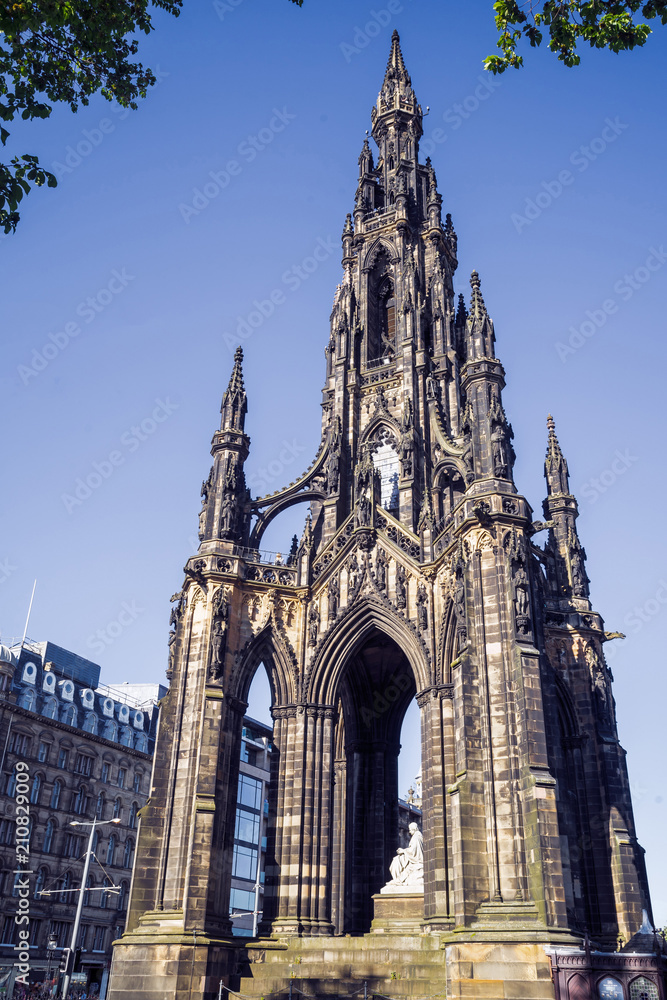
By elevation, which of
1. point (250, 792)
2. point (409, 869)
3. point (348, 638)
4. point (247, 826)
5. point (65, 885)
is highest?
point (250, 792)

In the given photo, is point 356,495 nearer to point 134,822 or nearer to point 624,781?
point 624,781

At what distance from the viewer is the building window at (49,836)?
5491 cm

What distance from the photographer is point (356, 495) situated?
33.1 metres

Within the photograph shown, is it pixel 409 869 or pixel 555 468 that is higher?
pixel 555 468

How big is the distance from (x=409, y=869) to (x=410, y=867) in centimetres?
7

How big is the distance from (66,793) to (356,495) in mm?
36864

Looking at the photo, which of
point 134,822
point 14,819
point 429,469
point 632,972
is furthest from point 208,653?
point 134,822

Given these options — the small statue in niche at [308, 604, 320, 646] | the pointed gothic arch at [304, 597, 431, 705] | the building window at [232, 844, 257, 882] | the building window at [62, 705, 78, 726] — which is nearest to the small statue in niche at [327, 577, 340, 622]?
the pointed gothic arch at [304, 597, 431, 705]

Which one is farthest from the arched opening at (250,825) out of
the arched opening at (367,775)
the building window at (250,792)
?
the arched opening at (367,775)

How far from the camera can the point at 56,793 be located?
56938 millimetres

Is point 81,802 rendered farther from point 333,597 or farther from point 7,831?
point 333,597

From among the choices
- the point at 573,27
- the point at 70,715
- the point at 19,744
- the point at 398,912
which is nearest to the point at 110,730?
the point at 70,715

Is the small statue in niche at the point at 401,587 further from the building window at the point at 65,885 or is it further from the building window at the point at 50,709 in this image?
the building window at the point at 65,885

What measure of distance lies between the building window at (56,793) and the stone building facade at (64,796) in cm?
6
